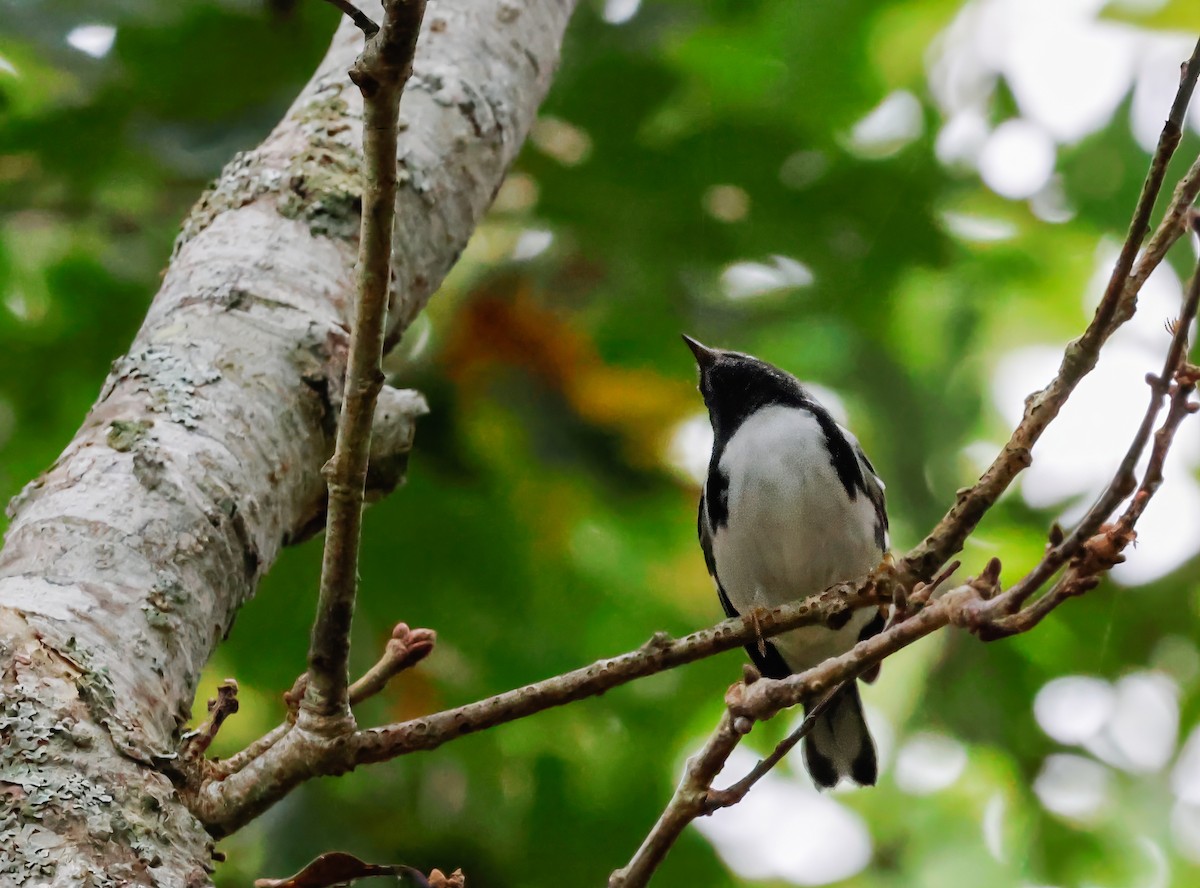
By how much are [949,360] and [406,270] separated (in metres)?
2.76

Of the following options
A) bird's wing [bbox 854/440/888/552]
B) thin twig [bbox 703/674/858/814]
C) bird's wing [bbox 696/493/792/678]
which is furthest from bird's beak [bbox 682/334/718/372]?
thin twig [bbox 703/674/858/814]

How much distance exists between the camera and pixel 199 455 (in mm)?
1932

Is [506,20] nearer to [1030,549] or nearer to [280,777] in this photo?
[280,777]

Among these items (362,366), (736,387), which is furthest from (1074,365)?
(736,387)

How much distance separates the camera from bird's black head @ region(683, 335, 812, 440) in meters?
3.54

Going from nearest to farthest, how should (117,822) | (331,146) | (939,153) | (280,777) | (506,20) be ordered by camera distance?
(117,822) → (280,777) → (331,146) → (506,20) → (939,153)

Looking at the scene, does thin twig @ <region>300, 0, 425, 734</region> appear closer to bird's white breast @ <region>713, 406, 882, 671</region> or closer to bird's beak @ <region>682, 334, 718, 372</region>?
bird's white breast @ <region>713, 406, 882, 671</region>

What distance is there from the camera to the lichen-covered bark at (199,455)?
1442mm

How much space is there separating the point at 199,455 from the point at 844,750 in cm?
226

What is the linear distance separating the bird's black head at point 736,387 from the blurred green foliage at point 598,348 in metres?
0.28

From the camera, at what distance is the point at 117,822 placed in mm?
1414

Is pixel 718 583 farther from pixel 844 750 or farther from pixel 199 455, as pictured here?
pixel 199 455

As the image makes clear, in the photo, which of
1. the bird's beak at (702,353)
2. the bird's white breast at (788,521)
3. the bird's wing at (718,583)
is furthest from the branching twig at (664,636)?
the bird's beak at (702,353)

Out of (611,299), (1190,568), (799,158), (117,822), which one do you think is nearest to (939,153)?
(799,158)
